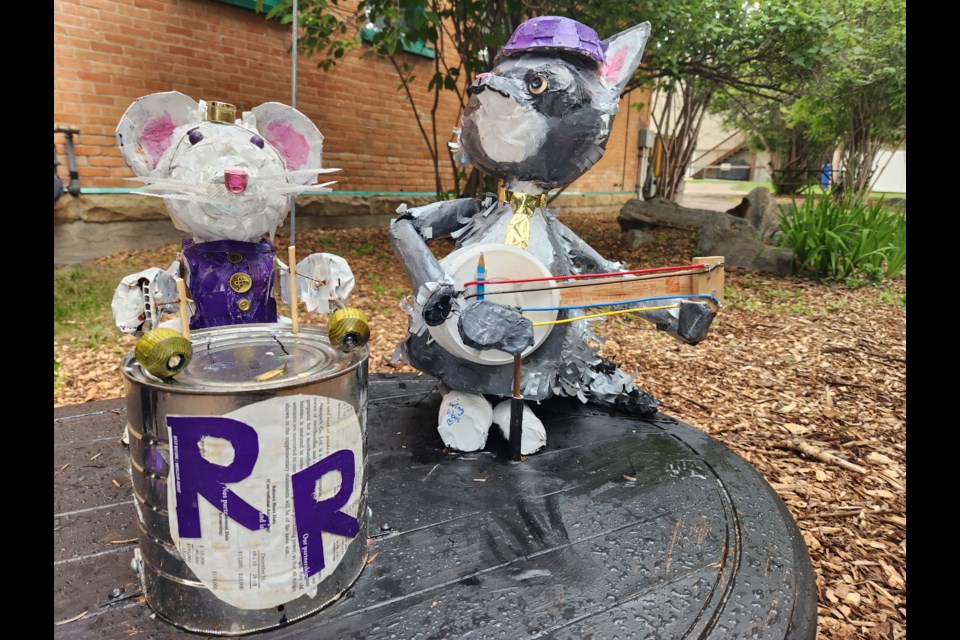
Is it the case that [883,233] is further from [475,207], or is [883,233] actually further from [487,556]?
[487,556]

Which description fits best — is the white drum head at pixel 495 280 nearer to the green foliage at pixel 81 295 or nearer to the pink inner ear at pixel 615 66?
the pink inner ear at pixel 615 66

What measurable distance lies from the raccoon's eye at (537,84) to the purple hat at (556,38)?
11 cm

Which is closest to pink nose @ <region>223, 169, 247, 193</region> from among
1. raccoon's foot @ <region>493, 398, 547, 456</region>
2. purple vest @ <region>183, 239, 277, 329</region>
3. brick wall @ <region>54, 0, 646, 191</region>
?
purple vest @ <region>183, 239, 277, 329</region>

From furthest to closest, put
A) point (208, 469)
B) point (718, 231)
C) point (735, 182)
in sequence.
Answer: point (735, 182) → point (718, 231) → point (208, 469)

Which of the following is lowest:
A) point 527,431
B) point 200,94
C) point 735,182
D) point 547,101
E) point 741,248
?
point 527,431

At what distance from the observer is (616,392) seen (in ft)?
6.98

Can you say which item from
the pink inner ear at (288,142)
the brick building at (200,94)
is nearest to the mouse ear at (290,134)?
the pink inner ear at (288,142)

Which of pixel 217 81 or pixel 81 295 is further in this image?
pixel 217 81

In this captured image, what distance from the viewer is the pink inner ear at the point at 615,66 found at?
183cm

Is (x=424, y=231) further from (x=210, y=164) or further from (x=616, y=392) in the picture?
(x=616, y=392)

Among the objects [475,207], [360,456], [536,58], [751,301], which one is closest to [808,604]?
[360,456]

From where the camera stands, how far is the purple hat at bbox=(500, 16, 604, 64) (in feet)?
5.61

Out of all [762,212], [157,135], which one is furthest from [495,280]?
[762,212]

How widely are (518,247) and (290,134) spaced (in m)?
0.72
